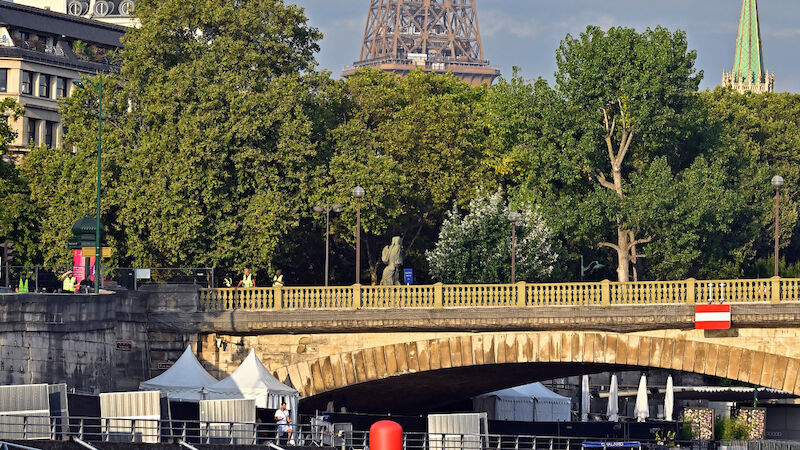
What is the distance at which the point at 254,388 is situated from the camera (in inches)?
2048

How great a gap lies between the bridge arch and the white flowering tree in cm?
1952

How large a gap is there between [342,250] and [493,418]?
789 inches

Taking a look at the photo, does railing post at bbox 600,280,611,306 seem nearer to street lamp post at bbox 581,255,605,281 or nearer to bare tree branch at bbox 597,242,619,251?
street lamp post at bbox 581,255,605,281

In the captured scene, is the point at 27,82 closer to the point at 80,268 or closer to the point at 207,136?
the point at 207,136

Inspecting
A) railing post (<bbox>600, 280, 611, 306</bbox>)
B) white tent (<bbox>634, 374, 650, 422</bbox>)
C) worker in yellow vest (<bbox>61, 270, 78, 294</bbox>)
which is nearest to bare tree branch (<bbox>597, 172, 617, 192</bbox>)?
white tent (<bbox>634, 374, 650, 422</bbox>)

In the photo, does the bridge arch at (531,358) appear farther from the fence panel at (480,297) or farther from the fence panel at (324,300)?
the fence panel at (324,300)

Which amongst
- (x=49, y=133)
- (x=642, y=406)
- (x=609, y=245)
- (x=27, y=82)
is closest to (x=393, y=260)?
(x=642, y=406)

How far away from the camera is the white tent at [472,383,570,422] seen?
69750 millimetres

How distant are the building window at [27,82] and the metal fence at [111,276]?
1669 inches

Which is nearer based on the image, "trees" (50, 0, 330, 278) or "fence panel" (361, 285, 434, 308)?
"fence panel" (361, 285, 434, 308)

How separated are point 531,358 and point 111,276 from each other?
1958 centimetres

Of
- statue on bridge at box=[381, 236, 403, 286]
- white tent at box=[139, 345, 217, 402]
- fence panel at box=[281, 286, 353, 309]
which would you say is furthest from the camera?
statue on bridge at box=[381, 236, 403, 286]

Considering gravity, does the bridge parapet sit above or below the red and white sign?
above

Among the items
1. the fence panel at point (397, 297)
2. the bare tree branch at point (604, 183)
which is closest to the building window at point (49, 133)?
the bare tree branch at point (604, 183)
